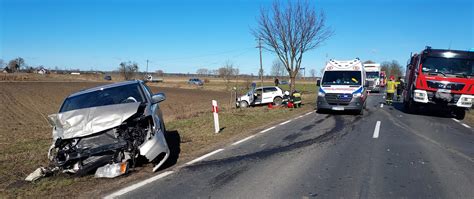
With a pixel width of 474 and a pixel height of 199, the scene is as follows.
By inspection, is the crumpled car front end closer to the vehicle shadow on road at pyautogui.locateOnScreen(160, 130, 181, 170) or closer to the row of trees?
the vehicle shadow on road at pyautogui.locateOnScreen(160, 130, 181, 170)

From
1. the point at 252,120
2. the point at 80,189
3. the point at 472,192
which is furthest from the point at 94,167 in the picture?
the point at 252,120

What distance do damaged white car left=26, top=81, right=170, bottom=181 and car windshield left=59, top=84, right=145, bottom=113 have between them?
0.84 meters

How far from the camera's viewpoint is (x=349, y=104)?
15680 millimetres

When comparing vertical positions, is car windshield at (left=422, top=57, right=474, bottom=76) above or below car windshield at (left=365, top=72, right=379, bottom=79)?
above

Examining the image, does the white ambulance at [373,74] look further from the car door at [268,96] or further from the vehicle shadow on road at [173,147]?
the vehicle shadow on road at [173,147]

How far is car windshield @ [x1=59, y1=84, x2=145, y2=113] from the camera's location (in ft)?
23.1

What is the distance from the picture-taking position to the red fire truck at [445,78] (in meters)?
15.1

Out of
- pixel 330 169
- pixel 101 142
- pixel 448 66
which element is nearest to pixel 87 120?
pixel 101 142

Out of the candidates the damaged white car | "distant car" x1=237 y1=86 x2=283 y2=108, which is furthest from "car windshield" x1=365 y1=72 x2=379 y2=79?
the damaged white car

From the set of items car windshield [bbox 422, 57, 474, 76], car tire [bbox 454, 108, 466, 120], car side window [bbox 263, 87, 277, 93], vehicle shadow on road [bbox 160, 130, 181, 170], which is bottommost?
car tire [bbox 454, 108, 466, 120]

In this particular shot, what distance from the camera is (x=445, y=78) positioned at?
50.3ft

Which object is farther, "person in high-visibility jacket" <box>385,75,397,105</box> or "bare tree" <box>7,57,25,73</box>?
"bare tree" <box>7,57,25,73</box>

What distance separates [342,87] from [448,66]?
14.2ft

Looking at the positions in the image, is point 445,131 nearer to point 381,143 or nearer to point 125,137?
point 381,143
